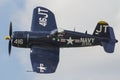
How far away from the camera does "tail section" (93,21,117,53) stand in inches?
2431

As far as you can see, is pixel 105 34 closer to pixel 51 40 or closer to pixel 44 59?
pixel 51 40

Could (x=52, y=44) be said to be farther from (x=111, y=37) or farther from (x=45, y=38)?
(x=111, y=37)

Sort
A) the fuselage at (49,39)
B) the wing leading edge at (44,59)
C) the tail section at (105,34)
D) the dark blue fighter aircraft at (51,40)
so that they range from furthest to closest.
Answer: the tail section at (105,34) → the fuselage at (49,39) → the dark blue fighter aircraft at (51,40) → the wing leading edge at (44,59)

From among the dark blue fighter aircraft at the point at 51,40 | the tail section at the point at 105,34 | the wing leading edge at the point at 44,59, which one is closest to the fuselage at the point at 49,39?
the dark blue fighter aircraft at the point at 51,40

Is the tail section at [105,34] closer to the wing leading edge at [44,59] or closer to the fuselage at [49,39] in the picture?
the fuselage at [49,39]

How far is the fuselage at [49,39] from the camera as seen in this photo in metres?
60.4

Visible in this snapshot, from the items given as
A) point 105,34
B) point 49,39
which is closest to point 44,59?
point 49,39

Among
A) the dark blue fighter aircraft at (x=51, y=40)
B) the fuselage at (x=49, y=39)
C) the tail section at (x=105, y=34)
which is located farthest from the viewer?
the tail section at (x=105, y=34)

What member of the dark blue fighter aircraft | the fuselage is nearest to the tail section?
the dark blue fighter aircraft

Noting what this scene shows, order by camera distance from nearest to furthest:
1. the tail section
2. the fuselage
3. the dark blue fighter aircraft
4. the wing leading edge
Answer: the wing leading edge → the dark blue fighter aircraft → the fuselage → the tail section

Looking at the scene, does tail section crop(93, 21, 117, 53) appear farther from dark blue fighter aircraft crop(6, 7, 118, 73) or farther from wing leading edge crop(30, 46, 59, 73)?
wing leading edge crop(30, 46, 59, 73)

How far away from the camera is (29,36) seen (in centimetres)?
6034

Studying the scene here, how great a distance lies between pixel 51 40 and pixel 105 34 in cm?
519

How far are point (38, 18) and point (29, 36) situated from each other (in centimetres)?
473
